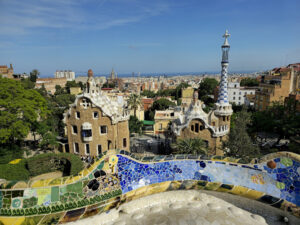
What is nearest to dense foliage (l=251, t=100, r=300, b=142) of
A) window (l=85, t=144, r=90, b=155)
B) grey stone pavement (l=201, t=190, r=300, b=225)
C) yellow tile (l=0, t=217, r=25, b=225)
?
grey stone pavement (l=201, t=190, r=300, b=225)

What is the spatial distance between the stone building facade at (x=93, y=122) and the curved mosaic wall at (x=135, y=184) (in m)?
13.4

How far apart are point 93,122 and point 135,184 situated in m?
14.3

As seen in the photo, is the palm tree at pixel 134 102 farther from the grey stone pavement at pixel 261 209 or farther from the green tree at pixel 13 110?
the grey stone pavement at pixel 261 209

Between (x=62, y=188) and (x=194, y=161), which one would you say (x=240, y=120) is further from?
(x=62, y=188)

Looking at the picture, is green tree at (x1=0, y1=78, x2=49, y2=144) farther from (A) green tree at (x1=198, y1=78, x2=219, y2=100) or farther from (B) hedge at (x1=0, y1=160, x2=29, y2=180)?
(A) green tree at (x1=198, y1=78, x2=219, y2=100)

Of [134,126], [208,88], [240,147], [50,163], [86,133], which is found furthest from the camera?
[208,88]

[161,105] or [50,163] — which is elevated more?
[161,105]

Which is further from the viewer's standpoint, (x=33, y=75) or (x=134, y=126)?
(x=33, y=75)

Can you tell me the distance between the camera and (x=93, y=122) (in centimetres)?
2461

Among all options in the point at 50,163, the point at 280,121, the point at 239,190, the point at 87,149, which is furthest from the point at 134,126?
the point at 239,190

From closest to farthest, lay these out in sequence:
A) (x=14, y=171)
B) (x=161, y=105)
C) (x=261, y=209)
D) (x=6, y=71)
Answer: (x=261, y=209) → (x=14, y=171) → (x=161, y=105) → (x=6, y=71)

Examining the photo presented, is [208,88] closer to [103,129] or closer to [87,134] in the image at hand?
[103,129]

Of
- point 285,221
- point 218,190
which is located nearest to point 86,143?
point 218,190

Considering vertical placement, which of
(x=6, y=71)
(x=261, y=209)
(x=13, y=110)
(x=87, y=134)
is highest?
(x=6, y=71)
